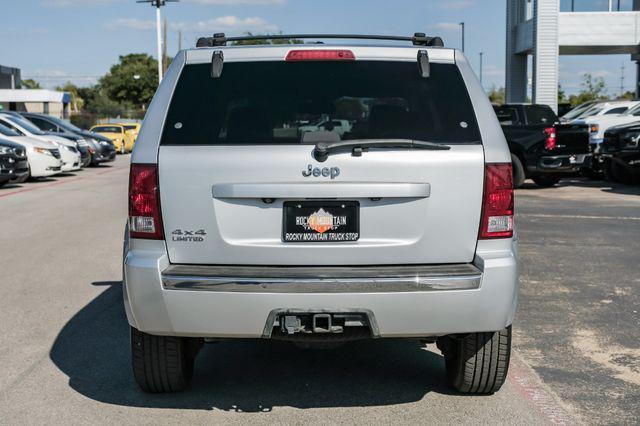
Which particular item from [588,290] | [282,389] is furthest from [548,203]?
[282,389]

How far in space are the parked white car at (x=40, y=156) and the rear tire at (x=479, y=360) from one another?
18.1 metres

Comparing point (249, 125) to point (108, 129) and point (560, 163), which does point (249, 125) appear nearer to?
point (560, 163)

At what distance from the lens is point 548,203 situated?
16016 mm

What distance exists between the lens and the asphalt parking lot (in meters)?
4.62

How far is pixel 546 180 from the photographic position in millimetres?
20422

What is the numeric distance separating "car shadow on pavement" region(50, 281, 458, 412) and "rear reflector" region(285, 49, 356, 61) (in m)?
1.89

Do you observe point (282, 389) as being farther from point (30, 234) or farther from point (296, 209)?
point (30, 234)

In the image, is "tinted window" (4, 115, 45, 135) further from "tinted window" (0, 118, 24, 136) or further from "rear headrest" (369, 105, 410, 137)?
"rear headrest" (369, 105, 410, 137)

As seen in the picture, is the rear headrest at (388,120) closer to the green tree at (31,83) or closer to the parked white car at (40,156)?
the parked white car at (40,156)

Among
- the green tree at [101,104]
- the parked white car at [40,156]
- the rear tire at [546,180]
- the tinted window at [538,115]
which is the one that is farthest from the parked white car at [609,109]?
the green tree at [101,104]

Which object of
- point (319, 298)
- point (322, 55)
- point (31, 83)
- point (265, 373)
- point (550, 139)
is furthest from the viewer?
point (31, 83)

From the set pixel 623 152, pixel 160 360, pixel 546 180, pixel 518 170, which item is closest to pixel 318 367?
pixel 160 360

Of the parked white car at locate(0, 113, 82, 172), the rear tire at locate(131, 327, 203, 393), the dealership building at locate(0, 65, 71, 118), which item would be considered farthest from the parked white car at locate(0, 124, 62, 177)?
the dealership building at locate(0, 65, 71, 118)

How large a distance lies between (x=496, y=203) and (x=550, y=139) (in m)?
14.7
